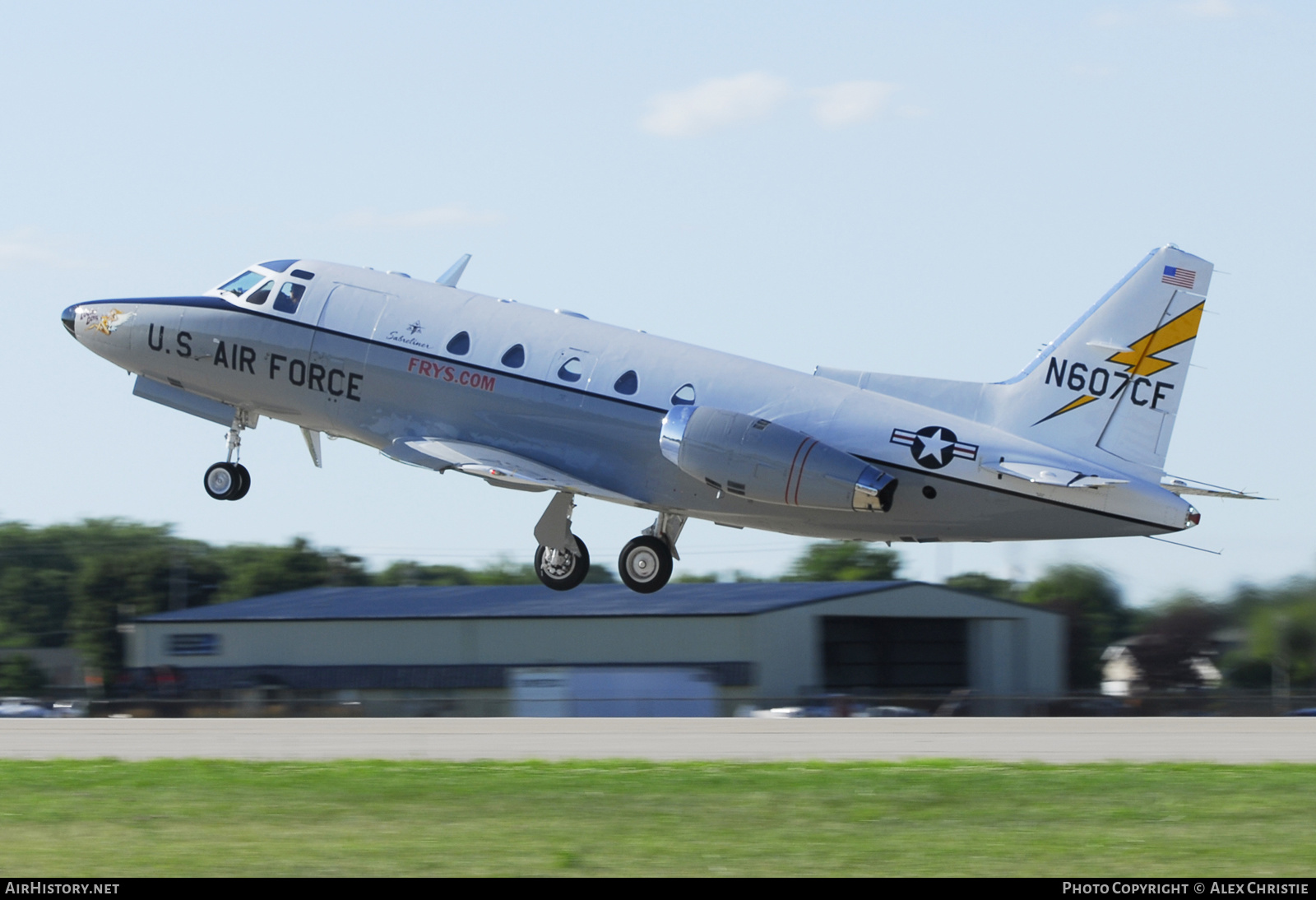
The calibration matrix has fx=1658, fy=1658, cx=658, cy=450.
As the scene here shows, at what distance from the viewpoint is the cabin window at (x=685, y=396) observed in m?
27.3

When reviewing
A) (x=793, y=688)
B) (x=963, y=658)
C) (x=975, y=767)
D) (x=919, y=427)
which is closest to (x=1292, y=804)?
(x=975, y=767)

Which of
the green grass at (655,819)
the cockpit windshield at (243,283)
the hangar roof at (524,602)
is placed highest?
the cockpit windshield at (243,283)

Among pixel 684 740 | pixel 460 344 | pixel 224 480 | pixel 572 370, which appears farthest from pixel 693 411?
pixel 224 480

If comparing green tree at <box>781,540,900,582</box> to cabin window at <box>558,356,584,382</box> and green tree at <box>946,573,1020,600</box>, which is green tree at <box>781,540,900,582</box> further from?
cabin window at <box>558,356,584,382</box>

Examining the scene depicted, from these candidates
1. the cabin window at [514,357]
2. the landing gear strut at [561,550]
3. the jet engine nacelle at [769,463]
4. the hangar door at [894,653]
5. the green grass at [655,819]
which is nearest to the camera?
the green grass at [655,819]

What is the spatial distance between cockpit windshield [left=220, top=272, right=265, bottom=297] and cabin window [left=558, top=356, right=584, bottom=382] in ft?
22.2

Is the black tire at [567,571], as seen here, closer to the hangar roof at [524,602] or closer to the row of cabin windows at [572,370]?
the row of cabin windows at [572,370]

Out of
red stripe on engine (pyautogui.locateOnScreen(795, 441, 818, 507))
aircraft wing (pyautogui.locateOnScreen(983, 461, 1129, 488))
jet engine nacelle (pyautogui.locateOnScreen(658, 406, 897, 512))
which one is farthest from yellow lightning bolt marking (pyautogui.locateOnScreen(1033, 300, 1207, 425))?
red stripe on engine (pyautogui.locateOnScreen(795, 441, 818, 507))

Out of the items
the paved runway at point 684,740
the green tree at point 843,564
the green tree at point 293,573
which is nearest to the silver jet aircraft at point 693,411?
the paved runway at point 684,740

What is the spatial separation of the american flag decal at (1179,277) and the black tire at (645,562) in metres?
9.81

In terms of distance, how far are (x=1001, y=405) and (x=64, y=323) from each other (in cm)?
1900

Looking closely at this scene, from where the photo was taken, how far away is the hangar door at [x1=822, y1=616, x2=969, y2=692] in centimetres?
5959

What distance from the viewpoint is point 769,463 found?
26.4 metres
